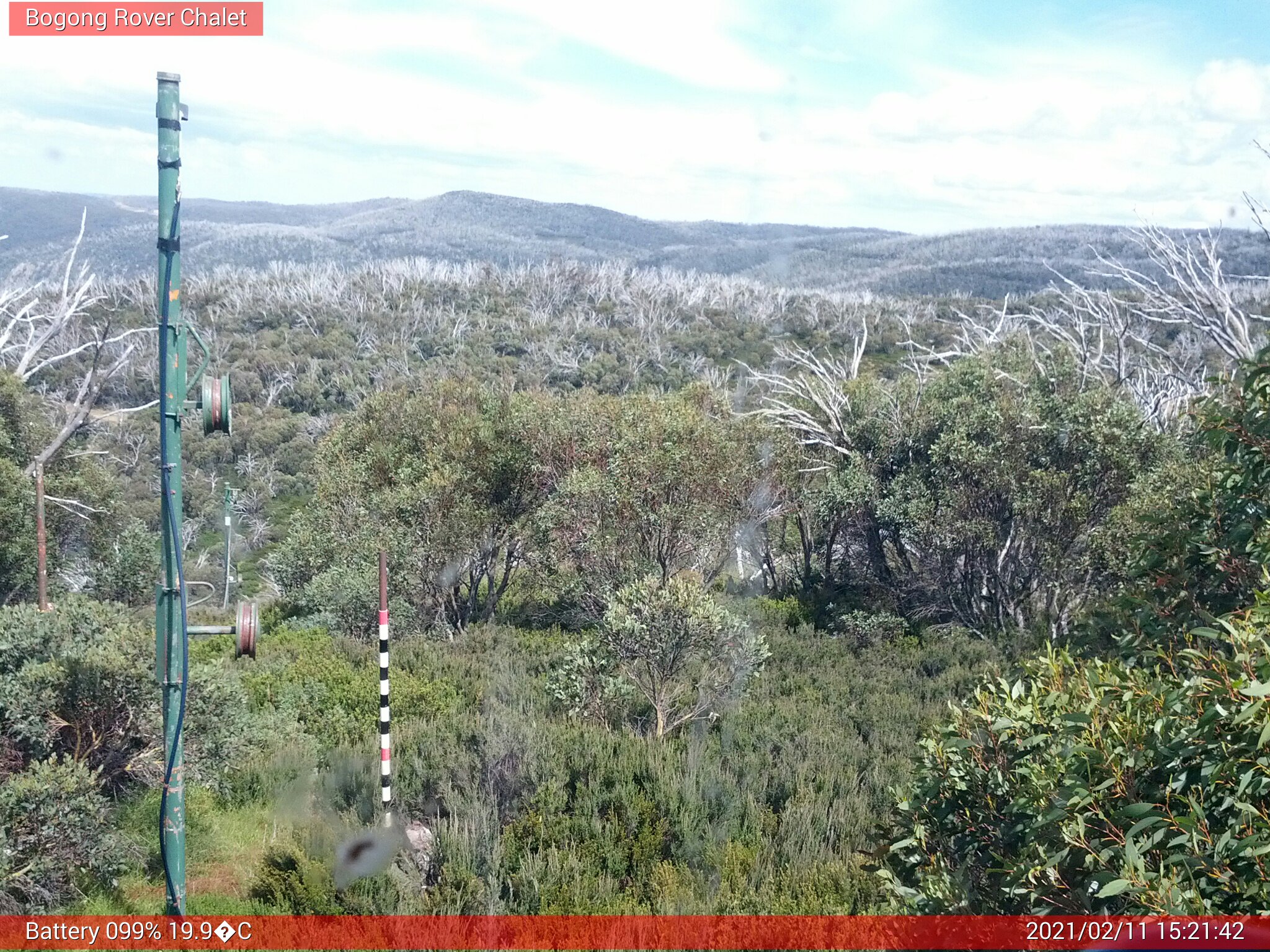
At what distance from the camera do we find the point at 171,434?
14.9 feet

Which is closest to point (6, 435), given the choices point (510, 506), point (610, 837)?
point (510, 506)

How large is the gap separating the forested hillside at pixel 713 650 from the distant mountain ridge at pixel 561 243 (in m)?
7.56

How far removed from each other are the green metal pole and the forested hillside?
1.79 metres

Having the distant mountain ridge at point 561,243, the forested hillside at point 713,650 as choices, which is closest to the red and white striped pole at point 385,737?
the forested hillside at point 713,650

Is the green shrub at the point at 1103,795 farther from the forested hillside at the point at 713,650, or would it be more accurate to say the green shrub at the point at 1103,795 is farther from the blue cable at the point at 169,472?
the blue cable at the point at 169,472

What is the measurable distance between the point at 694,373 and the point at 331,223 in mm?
128118

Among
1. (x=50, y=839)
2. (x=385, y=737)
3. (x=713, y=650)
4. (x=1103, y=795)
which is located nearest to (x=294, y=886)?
(x=385, y=737)

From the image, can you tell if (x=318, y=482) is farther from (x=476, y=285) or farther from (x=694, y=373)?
(x=476, y=285)

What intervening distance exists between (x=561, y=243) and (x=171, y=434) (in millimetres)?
118718

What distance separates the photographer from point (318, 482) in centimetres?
1808

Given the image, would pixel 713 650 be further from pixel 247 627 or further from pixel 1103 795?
pixel 1103 795

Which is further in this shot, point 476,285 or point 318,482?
point 476,285

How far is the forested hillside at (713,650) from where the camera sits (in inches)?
148
